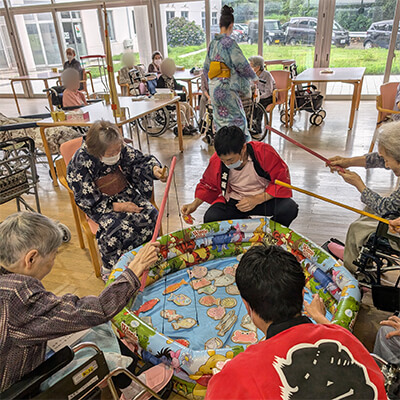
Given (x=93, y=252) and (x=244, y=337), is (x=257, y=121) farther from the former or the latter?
(x=244, y=337)

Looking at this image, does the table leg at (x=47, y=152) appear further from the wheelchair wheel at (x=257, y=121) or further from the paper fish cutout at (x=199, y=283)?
the wheelchair wheel at (x=257, y=121)

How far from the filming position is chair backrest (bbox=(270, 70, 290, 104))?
5.71m

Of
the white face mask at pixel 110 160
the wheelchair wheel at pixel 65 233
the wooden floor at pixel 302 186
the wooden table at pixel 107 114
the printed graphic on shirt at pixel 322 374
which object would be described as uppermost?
the printed graphic on shirt at pixel 322 374

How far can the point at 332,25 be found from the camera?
7215 mm

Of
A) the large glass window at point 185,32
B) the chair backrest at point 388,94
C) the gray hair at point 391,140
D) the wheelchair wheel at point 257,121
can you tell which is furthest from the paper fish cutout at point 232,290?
the large glass window at point 185,32

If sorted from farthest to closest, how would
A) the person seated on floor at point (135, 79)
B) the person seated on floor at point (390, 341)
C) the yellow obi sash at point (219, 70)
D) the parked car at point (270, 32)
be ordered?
the parked car at point (270, 32) → the person seated on floor at point (135, 79) → the yellow obi sash at point (219, 70) → the person seated on floor at point (390, 341)

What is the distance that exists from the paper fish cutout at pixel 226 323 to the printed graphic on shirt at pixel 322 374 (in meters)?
1.17

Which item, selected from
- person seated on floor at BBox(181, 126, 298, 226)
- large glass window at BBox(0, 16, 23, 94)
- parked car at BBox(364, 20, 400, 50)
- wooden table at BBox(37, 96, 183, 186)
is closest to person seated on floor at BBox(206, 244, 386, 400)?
person seated on floor at BBox(181, 126, 298, 226)

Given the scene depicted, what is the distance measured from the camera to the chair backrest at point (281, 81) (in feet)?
18.7

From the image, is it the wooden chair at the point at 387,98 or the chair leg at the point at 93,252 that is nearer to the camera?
the chair leg at the point at 93,252

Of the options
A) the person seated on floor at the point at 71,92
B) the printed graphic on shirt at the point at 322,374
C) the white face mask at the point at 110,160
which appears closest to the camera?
the printed graphic on shirt at the point at 322,374

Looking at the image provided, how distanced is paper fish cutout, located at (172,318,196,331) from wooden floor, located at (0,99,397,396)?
71 centimetres

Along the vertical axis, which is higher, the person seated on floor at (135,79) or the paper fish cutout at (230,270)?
the person seated on floor at (135,79)

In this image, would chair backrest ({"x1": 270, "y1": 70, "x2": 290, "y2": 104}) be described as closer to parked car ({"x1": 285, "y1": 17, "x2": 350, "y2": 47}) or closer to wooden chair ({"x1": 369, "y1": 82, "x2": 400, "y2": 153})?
wooden chair ({"x1": 369, "y1": 82, "x2": 400, "y2": 153})
